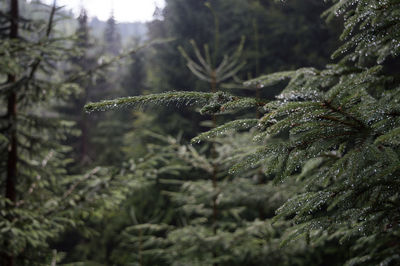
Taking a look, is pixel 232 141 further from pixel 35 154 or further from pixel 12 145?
pixel 12 145

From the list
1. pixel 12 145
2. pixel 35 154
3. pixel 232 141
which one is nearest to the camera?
pixel 12 145

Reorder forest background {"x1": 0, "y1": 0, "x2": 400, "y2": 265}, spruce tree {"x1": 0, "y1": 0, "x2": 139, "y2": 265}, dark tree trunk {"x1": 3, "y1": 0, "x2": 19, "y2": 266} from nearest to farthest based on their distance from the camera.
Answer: forest background {"x1": 0, "y1": 0, "x2": 400, "y2": 265} → spruce tree {"x1": 0, "y1": 0, "x2": 139, "y2": 265} → dark tree trunk {"x1": 3, "y1": 0, "x2": 19, "y2": 266}

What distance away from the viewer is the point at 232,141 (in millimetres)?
4250

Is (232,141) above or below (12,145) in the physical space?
below

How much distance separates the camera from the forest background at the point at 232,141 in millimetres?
1051

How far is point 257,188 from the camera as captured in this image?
3850 millimetres

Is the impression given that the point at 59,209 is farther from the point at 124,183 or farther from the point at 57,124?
the point at 57,124

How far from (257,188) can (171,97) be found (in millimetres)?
3139

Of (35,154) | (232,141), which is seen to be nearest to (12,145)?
(35,154)

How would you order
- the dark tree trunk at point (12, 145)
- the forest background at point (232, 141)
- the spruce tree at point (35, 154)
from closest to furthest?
1. the forest background at point (232, 141)
2. the spruce tree at point (35, 154)
3. the dark tree trunk at point (12, 145)

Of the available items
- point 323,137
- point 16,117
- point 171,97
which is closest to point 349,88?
point 323,137

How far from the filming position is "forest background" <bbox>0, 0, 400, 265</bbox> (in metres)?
1.05

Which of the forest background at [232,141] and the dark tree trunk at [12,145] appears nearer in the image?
the forest background at [232,141]

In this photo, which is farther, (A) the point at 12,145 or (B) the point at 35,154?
(B) the point at 35,154
